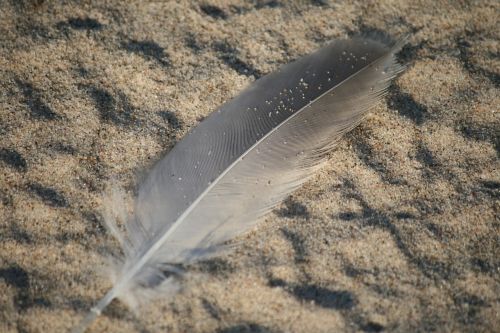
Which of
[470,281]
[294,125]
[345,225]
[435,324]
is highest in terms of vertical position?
[294,125]

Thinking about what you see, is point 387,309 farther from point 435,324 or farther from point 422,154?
point 422,154

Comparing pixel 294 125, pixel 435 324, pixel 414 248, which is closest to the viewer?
pixel 435 324

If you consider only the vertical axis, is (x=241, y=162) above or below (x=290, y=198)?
above

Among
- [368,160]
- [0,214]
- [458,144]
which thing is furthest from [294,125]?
[0,214]
